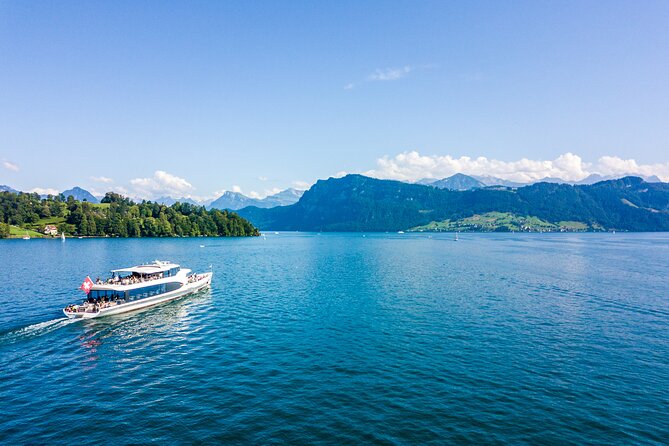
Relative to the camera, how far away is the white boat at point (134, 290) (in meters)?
62.7

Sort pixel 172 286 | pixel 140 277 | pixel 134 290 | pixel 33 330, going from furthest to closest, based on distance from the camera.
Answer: pixel 172 286
pixel 140 277
pixel 134 290
pixel 33 330

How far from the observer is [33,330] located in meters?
53.7

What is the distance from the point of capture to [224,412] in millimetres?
31250

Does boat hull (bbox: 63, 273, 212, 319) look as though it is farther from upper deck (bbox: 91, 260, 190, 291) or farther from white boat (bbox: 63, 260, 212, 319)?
upper deck (bbox: 91, 260, 190, 291)

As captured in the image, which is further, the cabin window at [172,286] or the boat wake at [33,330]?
the cabin window at [172,286]

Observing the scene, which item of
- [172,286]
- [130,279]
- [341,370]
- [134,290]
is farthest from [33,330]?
[341,370]

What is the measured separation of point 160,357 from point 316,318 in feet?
87.9

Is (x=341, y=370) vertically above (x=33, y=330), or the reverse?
(x=33, y=330)

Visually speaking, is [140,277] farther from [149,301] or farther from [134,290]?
[134,290]

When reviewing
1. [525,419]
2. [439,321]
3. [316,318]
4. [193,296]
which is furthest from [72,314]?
→ [525,419]

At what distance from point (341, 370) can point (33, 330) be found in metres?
49.5

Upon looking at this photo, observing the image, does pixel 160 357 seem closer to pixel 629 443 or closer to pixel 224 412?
pixel 224 412

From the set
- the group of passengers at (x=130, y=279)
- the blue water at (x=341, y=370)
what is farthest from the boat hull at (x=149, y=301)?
the group of passengers at (x=130, y=279)

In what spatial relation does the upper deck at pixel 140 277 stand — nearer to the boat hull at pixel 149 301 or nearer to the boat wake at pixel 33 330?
the boat hull at pixel 149 301
